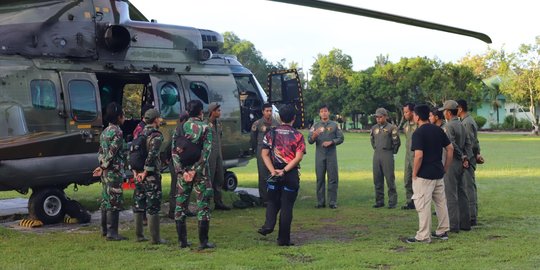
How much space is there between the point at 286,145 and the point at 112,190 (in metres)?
2.32

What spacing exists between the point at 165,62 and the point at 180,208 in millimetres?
4276

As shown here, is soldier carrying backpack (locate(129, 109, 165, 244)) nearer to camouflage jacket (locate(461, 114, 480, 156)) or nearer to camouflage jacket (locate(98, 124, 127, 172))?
camouflage jacket (locate(98, 124, 127, 172))

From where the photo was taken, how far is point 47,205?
875cm

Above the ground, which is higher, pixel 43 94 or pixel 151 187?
pixel 43 94

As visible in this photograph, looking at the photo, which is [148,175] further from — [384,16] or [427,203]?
[384,16]

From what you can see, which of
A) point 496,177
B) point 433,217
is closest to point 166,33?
point 433,217

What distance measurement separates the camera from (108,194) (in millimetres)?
7297

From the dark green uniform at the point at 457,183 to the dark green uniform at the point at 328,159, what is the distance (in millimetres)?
2632

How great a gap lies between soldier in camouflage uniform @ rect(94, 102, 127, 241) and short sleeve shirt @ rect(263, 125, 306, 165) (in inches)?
78.0

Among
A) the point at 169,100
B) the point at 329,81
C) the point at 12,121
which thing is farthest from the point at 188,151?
the point at 329,81

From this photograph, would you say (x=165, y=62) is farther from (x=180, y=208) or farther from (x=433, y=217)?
(x=433, y=217)

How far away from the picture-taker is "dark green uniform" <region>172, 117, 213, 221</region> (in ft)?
21.5

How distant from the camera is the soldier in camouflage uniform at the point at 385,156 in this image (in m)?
10.1

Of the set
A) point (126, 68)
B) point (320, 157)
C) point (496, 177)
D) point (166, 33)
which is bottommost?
point (496, 177)
